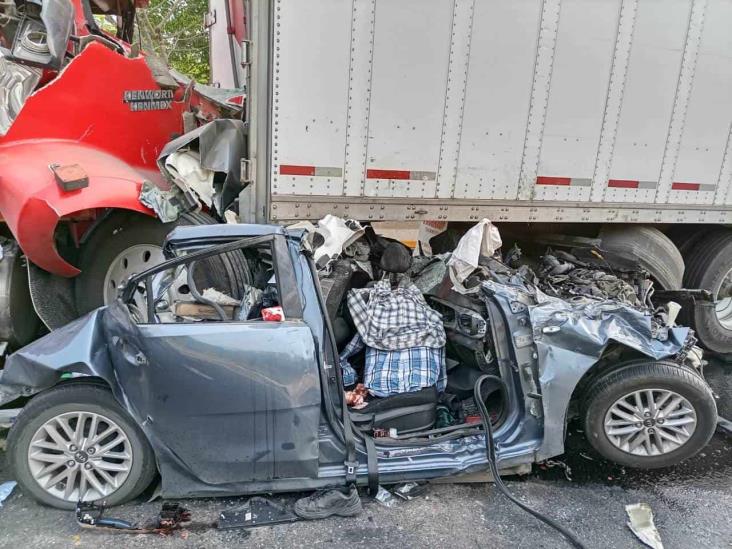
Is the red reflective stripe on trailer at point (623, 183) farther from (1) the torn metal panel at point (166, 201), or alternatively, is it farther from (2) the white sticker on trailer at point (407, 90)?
(1) the torn metal panel at point (166, 201)

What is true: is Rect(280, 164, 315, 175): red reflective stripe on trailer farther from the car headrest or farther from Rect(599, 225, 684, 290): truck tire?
Rect(599, 225, 684, 290): truck tire

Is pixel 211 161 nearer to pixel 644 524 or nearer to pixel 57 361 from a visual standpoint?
pixel 57 361

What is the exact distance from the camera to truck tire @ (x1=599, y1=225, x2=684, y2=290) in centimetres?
506

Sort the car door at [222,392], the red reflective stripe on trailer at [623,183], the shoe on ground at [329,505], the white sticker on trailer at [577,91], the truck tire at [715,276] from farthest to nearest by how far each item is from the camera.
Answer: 1. the truck tire at [715,276]
2. the red reflective stripe on trailer at [623,183]
3. the white sticker on trailer at [577,91]
4. the shoe on ground at [329,505]
5. the car door at [222,392]

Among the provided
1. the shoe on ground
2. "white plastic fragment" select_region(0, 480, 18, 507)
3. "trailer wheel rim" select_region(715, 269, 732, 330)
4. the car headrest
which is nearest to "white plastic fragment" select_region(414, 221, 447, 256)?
the car headrest

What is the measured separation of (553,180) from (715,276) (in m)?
2.40

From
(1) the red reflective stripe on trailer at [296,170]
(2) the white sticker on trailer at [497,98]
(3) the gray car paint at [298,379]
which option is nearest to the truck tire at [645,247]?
(2) the white sticker on trailer at [497,98]

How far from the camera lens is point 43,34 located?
410cm

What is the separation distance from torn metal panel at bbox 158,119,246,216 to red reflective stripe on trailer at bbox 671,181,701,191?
3.94m

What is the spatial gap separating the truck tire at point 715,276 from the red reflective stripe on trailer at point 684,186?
0.93m

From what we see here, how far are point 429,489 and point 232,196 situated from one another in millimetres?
2770

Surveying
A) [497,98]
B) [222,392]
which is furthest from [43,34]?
[497,98]

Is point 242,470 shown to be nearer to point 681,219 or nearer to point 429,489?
point 429,489

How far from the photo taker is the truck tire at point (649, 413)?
10.1ft
